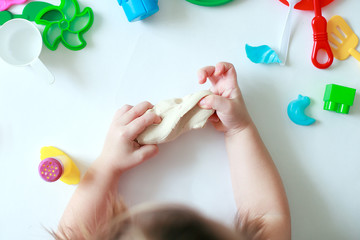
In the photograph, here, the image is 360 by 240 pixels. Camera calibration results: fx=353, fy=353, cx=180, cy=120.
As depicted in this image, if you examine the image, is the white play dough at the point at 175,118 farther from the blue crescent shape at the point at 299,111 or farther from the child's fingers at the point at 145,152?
the blue crescent shape at the point at 299,111

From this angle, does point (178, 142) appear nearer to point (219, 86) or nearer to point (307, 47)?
point (219, 86)

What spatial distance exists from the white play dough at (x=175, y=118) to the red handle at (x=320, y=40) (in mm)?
227

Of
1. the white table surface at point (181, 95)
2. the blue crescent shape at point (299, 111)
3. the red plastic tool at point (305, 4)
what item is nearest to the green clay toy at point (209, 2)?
the white table surface at point (181, 95)

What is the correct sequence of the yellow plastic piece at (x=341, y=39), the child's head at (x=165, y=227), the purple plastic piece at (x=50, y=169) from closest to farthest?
the child's head at (x=165, y=227) < the purple plastic piece at (x=50, y=169) < the yellow plastic piece at (x=341, y=39)

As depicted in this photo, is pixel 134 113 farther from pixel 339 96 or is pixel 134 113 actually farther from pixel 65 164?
pixel 339 96

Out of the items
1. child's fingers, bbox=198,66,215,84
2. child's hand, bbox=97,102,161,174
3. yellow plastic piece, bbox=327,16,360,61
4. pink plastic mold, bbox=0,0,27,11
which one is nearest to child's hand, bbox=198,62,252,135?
child's fingers, bbox=198,66,215,84

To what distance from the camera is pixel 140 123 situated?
563 millimetres

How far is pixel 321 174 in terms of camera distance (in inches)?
25.1

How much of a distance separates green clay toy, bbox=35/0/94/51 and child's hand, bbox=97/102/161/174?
0.52ft

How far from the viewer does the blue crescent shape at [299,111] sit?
2.07 ft

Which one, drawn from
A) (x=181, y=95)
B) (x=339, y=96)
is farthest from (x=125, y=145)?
(x=339, y=96)

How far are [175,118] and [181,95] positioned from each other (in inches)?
3.5

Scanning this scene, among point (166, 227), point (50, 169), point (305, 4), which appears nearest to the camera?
point (166, 227)

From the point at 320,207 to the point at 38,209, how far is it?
49 centimetres
